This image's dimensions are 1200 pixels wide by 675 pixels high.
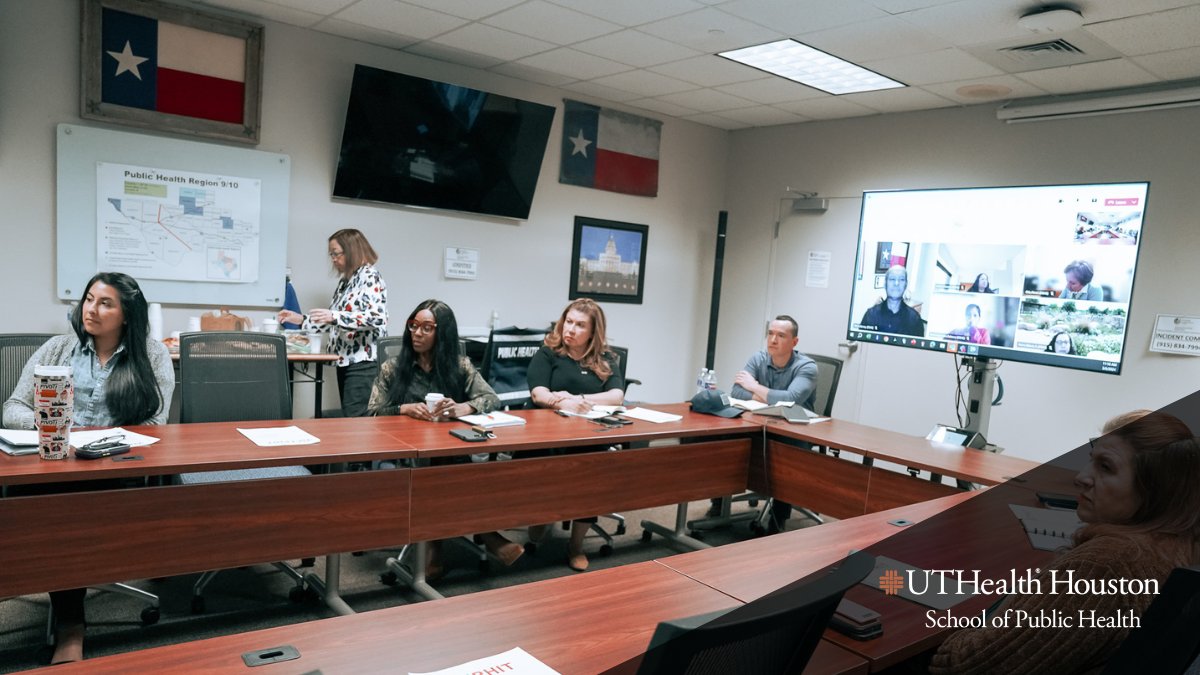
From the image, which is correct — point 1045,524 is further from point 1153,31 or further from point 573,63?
point 573,63

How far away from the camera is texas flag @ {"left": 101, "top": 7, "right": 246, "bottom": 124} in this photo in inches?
154

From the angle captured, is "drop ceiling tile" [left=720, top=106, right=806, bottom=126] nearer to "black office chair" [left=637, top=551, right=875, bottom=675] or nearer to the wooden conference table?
the wooden conference table

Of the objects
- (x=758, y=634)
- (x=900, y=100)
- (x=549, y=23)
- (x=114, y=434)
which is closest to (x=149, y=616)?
(x=114, y=434)

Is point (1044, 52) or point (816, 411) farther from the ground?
point (1044, 52)

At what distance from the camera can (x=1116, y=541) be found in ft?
3.68

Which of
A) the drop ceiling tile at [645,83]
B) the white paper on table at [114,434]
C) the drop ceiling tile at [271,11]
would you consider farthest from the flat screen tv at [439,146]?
the white paper on table at [114,434]

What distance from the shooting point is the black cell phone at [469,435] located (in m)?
2.80

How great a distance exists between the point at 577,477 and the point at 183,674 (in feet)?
6.77

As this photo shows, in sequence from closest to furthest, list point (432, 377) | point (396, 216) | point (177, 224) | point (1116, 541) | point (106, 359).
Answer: point (1116, 541), point (106, 359), point (432, 377), point (177, 224), point (396, 216)

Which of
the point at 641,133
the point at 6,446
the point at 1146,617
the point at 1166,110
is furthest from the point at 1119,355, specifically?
the point at 6,446

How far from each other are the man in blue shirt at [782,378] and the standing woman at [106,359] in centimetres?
285

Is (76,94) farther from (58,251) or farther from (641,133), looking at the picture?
(641,133)

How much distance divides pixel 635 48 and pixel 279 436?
294 cm

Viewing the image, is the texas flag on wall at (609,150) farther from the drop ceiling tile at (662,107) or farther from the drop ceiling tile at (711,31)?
the drop ceiling tile at (711,31)
